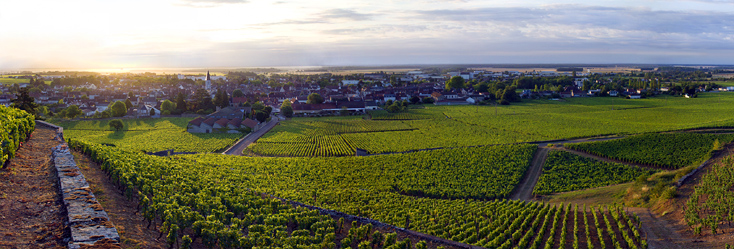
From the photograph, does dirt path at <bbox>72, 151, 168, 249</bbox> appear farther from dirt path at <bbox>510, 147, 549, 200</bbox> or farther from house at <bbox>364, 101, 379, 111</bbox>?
house at <bbox>364, 101, 379, 111</bbox>

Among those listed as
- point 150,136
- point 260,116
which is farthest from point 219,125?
point 150,136

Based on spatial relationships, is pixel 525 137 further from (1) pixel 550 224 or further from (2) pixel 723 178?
(1) pixel 550 224

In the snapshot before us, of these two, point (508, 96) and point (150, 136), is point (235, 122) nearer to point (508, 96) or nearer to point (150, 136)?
point (150, 136)

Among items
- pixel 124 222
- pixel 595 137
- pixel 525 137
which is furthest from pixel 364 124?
pixel 124 222

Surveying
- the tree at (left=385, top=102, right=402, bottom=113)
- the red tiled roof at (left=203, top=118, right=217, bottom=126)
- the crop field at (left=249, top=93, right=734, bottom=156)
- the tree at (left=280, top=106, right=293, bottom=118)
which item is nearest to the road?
the crop field at (left=249, top=93, right=734, bottom=156)

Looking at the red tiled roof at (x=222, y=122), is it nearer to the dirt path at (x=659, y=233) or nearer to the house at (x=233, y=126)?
the house at (x=233, y=126)
